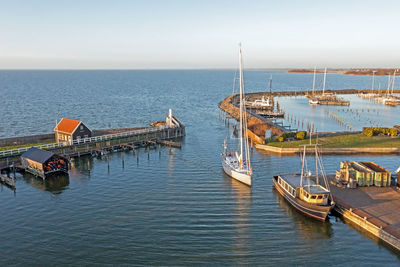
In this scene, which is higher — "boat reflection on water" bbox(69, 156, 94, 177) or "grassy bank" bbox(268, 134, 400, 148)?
"grassy bank" bbox(268, 134, 400, 148)

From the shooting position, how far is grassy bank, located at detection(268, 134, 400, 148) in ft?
195

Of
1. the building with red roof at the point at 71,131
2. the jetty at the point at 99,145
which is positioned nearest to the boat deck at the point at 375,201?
the jetty at the point at 99,145

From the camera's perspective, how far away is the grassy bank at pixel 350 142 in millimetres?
59469

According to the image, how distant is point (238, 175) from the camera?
145 ft

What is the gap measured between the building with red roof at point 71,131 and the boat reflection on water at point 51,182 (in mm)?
11697

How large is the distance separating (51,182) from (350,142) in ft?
171

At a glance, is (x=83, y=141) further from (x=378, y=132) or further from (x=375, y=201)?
(x=378, y=132)

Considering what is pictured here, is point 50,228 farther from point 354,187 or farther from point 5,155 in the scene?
point 354,187

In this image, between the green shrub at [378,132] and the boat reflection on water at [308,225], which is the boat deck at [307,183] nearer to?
the boat reflection on water at [308,225]

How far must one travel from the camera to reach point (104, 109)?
118 metres

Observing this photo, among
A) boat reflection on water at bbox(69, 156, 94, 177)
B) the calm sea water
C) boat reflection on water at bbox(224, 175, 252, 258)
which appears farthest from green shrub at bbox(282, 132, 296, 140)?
boat reflection on water at bbox(69, 156, 94, 177)

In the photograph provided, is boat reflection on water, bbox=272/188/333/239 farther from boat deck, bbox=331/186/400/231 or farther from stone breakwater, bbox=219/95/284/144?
stone breakwater, bbox=219/95/284/144

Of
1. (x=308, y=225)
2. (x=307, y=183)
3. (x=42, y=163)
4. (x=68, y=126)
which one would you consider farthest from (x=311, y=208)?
(x=68, y=126)

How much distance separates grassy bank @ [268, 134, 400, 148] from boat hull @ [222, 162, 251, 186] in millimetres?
17381
